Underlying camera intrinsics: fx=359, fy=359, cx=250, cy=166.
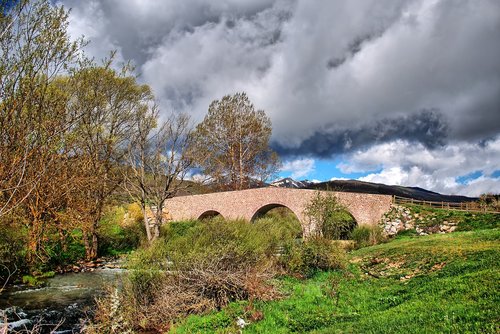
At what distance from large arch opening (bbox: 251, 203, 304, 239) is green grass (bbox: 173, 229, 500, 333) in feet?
13.6

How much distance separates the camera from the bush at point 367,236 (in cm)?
2325

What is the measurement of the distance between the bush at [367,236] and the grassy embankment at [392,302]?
32.5 feet

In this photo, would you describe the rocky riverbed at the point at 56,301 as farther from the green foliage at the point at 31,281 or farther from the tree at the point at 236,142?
the tree at the point at 236,142

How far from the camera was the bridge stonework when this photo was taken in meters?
27.8

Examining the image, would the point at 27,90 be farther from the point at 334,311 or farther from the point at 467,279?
the point at 467,279

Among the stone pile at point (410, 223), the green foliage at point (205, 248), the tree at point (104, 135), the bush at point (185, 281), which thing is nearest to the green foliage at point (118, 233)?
the tree at point (104, 135)

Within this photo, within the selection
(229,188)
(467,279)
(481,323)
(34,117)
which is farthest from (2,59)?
(229,188)

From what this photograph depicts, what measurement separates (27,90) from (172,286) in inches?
232

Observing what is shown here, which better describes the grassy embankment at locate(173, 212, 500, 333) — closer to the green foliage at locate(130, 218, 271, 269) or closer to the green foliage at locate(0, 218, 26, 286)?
the green foliage at locate(130, 218, 271, 269)

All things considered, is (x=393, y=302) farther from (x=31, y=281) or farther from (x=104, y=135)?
(x=104, y=135)

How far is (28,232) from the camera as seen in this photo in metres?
15.9

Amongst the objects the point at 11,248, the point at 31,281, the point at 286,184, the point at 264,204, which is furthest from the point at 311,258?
the point at 286,184

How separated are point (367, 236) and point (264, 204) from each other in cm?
1146

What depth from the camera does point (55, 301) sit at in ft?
40.7
